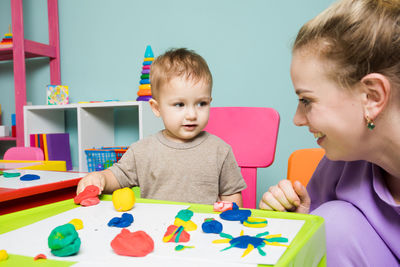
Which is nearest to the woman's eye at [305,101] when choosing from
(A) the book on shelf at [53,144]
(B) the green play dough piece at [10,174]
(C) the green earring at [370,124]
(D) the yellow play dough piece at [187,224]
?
(C) the green earring at [370,124]

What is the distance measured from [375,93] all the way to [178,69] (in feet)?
1.87

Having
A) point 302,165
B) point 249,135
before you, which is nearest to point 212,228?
point 302,165

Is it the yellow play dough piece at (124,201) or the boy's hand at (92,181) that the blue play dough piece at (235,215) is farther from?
the boy's hand at (92,181)

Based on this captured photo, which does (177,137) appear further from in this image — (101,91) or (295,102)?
(101,91)

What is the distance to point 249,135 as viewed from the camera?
1.24 m

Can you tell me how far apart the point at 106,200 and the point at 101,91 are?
1846mm

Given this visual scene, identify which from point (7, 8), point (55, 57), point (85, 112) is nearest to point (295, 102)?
point (85, 112)

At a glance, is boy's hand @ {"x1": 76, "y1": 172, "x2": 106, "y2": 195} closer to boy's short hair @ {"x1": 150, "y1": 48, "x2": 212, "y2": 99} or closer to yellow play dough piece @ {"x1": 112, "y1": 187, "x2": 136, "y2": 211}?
yellow play dough piece @ {"x1": 112, "y1": 187, "x2": 136, "y2": 211}

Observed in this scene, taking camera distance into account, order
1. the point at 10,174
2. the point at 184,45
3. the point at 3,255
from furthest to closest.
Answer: the point at 184,45 < the point at 10,174 < the point at 3,255

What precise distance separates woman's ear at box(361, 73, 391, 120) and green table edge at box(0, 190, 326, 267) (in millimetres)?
223

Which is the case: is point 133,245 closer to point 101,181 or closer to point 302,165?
point 101,181

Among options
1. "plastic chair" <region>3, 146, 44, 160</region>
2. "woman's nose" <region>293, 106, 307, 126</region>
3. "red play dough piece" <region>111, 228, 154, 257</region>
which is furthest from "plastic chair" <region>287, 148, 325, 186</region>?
"plastic chair" <region>3, 146, 44, 160</region>

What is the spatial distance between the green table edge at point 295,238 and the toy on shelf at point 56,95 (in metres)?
1.78

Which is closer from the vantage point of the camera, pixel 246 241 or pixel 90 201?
pixel 246 241
